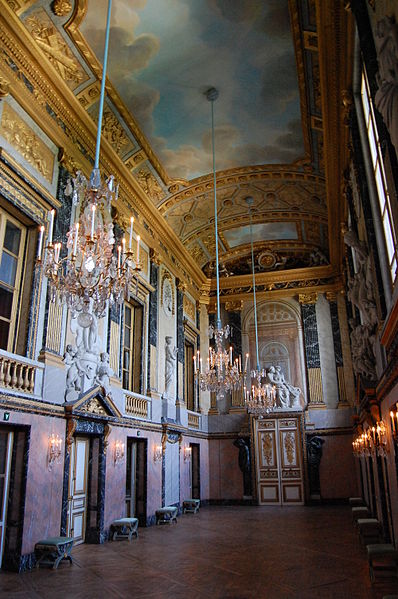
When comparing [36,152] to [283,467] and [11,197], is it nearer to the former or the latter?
[11,197]

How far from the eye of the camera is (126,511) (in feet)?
38.4

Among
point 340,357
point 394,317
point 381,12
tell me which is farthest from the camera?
point 340,357

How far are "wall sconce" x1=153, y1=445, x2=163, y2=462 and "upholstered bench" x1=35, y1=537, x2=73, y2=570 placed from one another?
5.33 metres

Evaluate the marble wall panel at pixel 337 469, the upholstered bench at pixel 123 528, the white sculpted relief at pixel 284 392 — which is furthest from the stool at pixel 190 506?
the upholstered bench at pixel 123 528

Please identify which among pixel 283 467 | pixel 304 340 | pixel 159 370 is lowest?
pixel 283 467

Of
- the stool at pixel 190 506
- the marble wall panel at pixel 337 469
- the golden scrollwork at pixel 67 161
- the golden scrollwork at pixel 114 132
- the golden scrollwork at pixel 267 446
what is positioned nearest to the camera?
the golden scrollwork at pixel 67 161

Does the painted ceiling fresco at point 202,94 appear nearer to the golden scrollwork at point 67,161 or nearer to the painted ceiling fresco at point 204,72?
the painted ceiling fresco at point 204,72

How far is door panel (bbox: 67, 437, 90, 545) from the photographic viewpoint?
Answer: 9359mm

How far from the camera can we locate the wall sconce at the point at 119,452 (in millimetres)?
10797

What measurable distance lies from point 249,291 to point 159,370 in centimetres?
659

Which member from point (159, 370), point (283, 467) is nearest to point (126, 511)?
point (159, 370)

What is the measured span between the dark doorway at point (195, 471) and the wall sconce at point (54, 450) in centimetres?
873

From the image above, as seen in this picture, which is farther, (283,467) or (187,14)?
(283,467)

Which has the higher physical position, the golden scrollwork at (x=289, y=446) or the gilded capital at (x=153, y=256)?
the gilded capital at (x=153, y=256)
